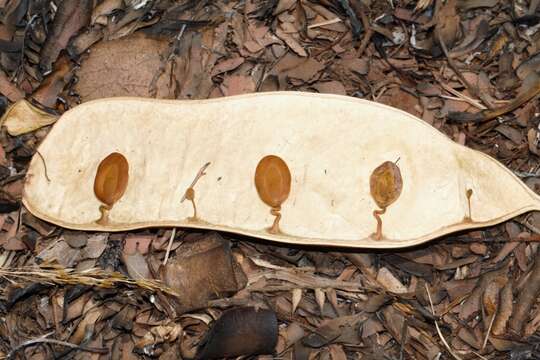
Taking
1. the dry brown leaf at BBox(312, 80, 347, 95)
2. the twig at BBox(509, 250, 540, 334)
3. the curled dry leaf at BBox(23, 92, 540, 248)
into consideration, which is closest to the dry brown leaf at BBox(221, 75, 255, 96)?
the curled dry leaf at BBox(23, 92, 540, 248)

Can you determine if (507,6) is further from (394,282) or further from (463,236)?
(394,282)

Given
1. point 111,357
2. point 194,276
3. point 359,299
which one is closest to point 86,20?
point 194,276

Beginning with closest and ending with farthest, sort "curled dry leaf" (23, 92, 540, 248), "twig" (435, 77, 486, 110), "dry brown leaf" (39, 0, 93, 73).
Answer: "curled dry leaf" (23, 92, 540, 248), "twig" (435, 77, 486, 110), "dry brown leaf" (39, 0, 93, 73)

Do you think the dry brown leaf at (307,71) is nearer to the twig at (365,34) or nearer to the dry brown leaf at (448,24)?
the twig at (365,34)

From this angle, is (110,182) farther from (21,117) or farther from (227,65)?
(227,65)

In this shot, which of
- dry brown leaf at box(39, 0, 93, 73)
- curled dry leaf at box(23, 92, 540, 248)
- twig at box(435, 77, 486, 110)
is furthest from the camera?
dry brown leaf at box(39, 0, 93, 73)

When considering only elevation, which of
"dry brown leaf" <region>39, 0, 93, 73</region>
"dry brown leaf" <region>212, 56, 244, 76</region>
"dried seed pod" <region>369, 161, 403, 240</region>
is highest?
"dry brown leaf" <region>39, 0, 93, 73</region>

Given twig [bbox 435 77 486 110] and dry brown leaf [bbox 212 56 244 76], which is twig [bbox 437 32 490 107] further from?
dry brown leaf [bbox 212 56 244 76]
